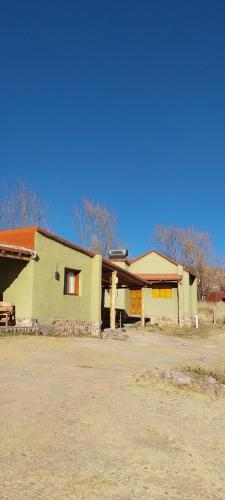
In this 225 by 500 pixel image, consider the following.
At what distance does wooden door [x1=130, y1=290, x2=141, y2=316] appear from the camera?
1113 inches

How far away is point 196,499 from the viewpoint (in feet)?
11.4

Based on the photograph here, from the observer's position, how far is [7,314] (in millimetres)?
14422

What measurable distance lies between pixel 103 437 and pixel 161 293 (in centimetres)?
2323

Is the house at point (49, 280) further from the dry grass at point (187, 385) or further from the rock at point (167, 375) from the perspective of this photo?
the rock at point (167, 375)

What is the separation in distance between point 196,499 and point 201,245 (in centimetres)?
4583

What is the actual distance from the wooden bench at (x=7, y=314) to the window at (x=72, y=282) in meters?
2.67

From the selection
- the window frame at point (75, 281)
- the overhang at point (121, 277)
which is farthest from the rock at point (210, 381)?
the overhang at point (121, 277)

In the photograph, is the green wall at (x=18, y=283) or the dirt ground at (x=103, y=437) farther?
the green wall at (x=18, y=283)

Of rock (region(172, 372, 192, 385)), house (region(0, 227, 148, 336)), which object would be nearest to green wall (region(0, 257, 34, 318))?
house (region(0, 227, 148, 336))

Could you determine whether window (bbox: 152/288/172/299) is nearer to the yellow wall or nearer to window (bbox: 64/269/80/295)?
the yellow wall

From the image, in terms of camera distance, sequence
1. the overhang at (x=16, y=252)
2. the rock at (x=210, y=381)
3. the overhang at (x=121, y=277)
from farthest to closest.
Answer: the overhang at (x=121, y=277) < the overhang at (x=16, y=252) < the rock at (x=210, y=381)

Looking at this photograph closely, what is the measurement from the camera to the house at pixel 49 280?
1471cm

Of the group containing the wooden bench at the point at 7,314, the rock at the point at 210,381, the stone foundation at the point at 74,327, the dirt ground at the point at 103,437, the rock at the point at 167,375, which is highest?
the wooden bench at the point at 7,314

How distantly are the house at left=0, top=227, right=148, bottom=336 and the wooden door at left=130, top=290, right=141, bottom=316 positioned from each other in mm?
10090
